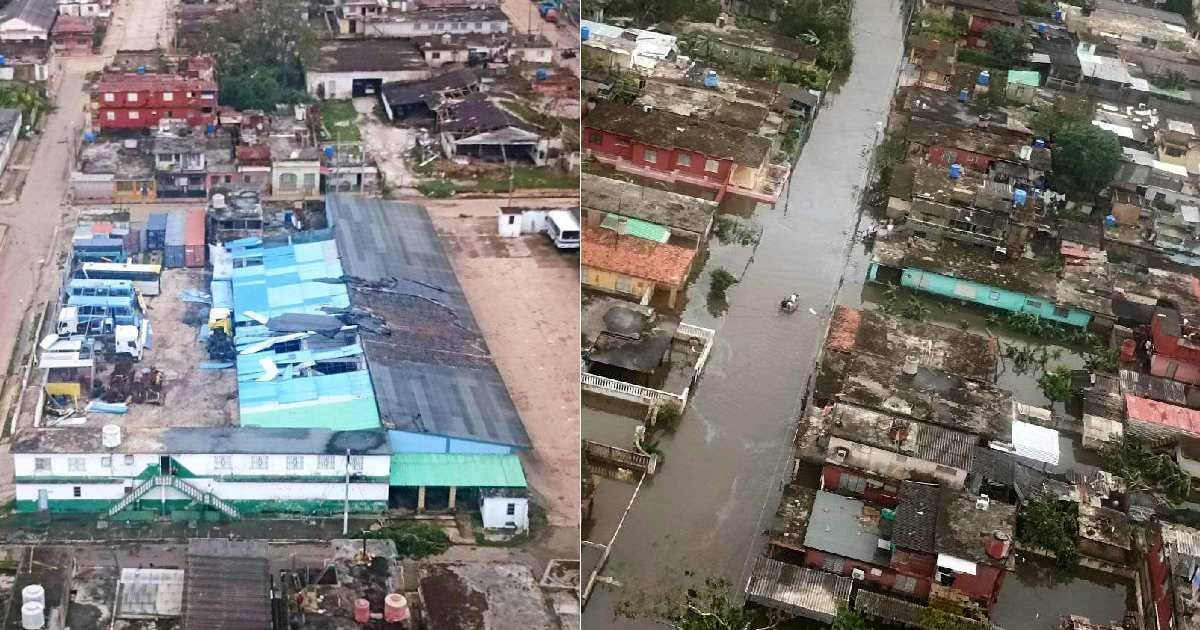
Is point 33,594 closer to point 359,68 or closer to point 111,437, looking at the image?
point 111,437

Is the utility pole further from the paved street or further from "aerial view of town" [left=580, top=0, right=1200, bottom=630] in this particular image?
the paved street

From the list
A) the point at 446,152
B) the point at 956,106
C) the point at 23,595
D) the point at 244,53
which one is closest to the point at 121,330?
the point at 23,595

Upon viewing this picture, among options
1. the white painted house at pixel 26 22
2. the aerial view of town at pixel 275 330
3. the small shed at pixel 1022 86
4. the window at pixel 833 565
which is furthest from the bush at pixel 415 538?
the small shed at pixel 1022 86

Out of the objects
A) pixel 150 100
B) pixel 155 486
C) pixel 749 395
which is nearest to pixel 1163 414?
pixel 749 395

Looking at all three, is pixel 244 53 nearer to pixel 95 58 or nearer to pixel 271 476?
pixel 95 58

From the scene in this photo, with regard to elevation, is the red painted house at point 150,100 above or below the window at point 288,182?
above

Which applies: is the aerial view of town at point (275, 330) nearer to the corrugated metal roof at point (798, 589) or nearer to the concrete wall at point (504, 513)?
the concrete wall at point (504, 513)

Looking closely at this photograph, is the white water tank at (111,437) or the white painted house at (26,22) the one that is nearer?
the white water tank at (111,437)
